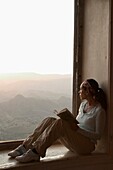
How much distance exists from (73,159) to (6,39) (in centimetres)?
118

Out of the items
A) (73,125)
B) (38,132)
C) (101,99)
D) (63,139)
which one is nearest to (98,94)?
(101,99)

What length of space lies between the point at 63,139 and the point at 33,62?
773 mm

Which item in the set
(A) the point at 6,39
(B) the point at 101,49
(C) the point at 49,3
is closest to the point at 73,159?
(B) the point at 101,49

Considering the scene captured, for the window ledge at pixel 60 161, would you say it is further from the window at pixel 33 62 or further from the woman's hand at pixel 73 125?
the window at pixel 33 62

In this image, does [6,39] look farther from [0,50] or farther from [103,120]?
[103,120]

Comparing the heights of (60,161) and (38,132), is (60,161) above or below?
below

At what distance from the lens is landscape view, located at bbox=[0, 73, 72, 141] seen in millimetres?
2934

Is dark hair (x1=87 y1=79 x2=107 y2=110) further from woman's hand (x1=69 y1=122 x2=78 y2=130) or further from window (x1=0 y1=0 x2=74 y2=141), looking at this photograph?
window (x1=0 y1=0 x2=74 y2=141)

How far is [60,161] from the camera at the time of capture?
8.25 ft

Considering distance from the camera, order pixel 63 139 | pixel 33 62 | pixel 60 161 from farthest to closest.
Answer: pixel 33 62
pixel 63 139
pixel 60 161

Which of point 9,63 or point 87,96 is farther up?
point 9,63

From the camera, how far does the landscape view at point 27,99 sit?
9.62 feet

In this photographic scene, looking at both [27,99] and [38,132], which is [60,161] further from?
[27,99]

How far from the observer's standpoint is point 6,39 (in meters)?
2.86
